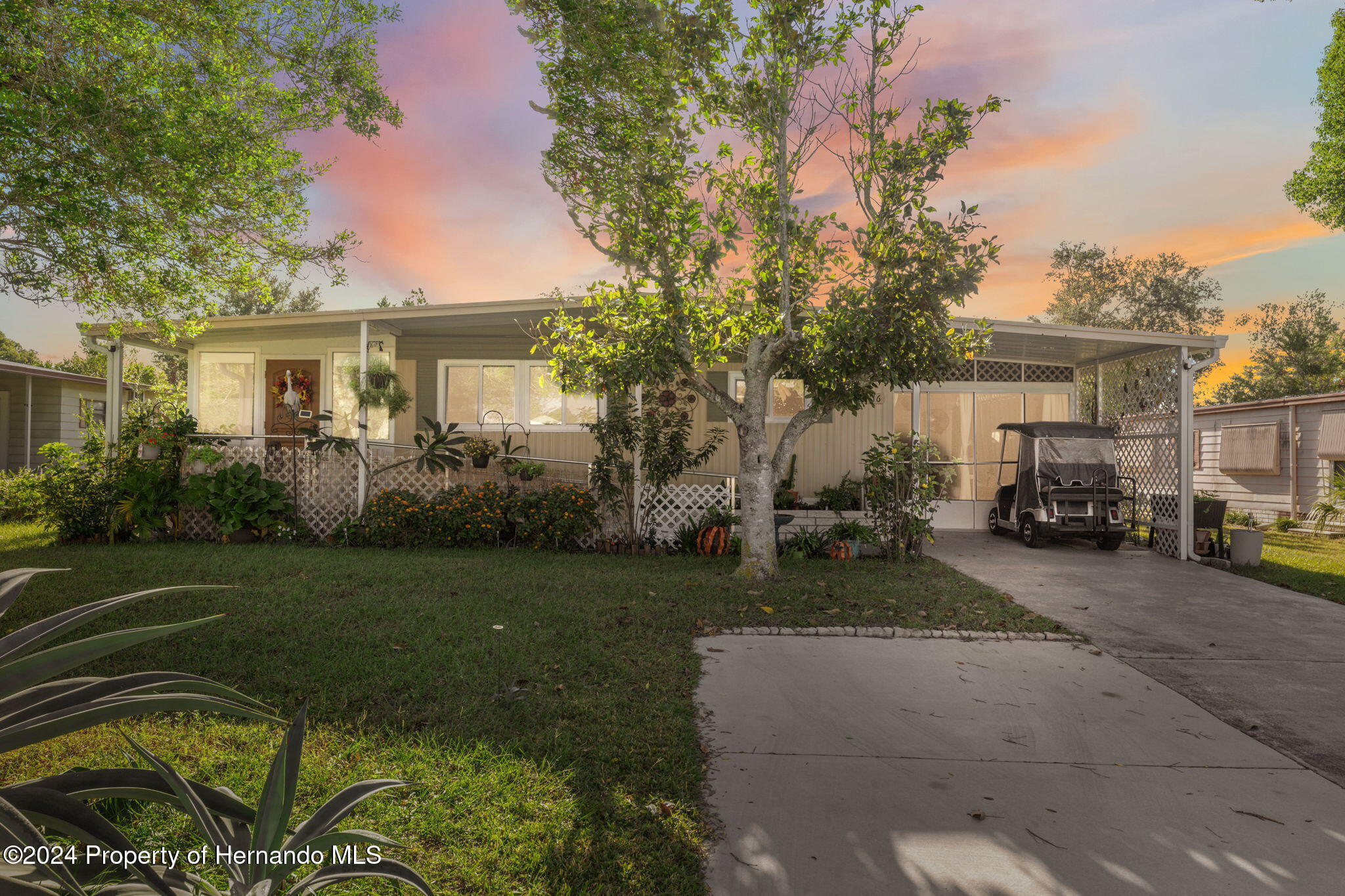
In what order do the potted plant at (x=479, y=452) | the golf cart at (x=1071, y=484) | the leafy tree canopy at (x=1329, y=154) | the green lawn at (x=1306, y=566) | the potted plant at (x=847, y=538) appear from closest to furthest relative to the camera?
1. the green lawn at (x=1306, y=566)
2. the potted plant at (x=847, y=538)
3. the golf cart at (x=1071, y=484)
4. the potted plant at (x=479, y=452)
5. the leafy tree canopy at (x=1329, y=154)

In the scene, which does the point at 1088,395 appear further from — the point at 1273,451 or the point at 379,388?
the point at 379,388

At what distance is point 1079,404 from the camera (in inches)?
Result: 536

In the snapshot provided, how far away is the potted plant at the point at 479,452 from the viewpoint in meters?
10.4

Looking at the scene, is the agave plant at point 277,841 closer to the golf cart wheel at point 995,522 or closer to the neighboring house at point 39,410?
the golf cart wheel at point 995,522

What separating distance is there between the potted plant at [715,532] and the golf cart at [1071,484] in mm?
4443

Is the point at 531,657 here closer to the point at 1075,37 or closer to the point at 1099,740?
the point at 1099,740

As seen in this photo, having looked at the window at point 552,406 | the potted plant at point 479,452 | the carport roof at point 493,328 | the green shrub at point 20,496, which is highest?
the carport roof at point 493,328

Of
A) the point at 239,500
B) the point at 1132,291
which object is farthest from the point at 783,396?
the point at 1132,291

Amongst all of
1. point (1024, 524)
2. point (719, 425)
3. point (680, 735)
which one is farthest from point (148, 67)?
point (1024, 524)

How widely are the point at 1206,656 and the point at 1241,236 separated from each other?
15.1m

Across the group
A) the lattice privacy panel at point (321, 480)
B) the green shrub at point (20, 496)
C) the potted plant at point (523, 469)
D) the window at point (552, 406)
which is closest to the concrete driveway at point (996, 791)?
the potted plant at point (523, 469)

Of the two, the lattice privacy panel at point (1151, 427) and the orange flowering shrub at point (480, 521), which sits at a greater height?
the lattice privacy panel at point (1151, 427)

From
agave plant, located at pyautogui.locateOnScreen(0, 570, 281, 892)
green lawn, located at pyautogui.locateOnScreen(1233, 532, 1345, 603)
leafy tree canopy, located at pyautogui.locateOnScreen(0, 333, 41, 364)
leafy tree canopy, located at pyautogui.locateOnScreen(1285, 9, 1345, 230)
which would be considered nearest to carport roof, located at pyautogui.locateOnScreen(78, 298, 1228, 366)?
green lawn, located at pyautogui.locateOnScreen(1233, 532, 1345, 603)

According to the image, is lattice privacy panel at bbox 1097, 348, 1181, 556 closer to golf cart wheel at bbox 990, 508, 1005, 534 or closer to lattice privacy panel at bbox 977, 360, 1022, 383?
lattice privacy panel at bbox 977, 360, 1022, 383
